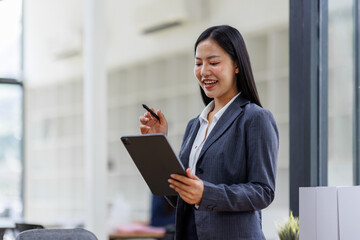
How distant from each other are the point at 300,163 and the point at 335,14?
0.87 meters

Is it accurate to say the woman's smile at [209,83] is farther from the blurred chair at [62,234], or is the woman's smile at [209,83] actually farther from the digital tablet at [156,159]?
the blurred chair at [62,234]

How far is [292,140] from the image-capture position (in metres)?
3.33

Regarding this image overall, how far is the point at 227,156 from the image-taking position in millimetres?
1785

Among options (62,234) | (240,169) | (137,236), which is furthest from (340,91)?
(137,236)

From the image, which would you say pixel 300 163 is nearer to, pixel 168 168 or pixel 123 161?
pixel 168 168

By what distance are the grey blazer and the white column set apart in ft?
15.4

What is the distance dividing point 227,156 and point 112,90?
727cm

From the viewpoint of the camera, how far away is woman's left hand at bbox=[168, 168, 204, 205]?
1.64 meters

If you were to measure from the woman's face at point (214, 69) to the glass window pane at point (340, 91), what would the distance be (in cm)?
155

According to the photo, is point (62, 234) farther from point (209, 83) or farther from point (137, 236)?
point (137, 236)

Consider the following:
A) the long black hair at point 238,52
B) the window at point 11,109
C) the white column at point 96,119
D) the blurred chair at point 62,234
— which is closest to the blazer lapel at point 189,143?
the long black hair at point 238,52

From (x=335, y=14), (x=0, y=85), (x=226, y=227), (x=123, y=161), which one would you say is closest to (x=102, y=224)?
(x=123, y=161)

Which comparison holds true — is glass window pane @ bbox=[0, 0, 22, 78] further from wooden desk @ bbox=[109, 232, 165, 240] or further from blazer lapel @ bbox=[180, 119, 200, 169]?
blazer lapel @ bbox=[180, 119, 200, 169]

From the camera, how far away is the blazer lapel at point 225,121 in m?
1.83
